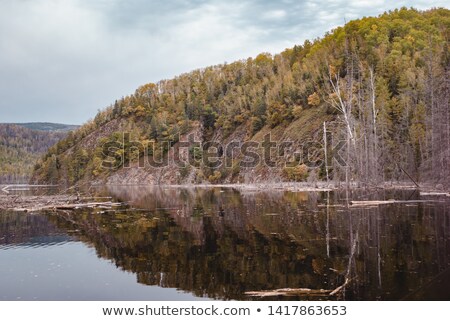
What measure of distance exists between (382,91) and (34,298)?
75441mm

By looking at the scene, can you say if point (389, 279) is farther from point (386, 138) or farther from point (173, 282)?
point (386, 138)

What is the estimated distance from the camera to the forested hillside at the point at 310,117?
178ft

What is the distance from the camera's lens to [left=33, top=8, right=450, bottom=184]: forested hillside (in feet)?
178

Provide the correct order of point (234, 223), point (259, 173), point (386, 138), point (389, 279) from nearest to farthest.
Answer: point (389, 279) → point (234, 223) → point (386, 138) → point (259, 173)

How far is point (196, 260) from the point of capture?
17.2m

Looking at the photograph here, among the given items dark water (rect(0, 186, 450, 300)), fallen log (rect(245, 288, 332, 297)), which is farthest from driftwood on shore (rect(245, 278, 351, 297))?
dark water (rect(0, 186, 450, 300))

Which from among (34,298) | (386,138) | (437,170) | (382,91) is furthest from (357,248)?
(382,91)
